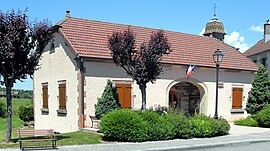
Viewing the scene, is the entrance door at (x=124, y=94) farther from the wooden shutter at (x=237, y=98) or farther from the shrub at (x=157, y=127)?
the wooden shutter at (x=237, y=98)

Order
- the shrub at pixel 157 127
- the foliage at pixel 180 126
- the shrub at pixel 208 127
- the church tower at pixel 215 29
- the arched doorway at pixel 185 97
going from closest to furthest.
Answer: the shrub at pixel 157 127
the foliage at pixel 180 126
the shrub at pixel 208 127
the arched doorway at pixel 185 97
the church tower at pixel 215 29

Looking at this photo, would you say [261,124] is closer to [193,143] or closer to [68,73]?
[193,143]

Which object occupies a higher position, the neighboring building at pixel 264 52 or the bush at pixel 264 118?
the neighboring building at pixel 264 52

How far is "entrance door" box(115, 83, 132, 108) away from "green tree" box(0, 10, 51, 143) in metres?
6.54

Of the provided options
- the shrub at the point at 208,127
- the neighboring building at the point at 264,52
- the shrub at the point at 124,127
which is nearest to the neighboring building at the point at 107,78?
the shrub at the point at 124,127

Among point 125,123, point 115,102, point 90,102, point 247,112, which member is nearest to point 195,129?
point 125,123

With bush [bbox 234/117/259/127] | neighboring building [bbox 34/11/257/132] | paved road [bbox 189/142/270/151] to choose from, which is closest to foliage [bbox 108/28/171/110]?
neighboring building [bbox 34/11/257/132]

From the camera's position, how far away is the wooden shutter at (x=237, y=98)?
2234cm

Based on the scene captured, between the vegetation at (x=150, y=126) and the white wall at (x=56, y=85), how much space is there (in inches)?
192

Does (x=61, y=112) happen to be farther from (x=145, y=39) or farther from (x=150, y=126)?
(x=150, y=126)

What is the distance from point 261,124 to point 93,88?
415 inches

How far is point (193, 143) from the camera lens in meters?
11.8

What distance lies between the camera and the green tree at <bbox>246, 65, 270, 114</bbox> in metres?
21.8

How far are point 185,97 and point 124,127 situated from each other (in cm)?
1151
